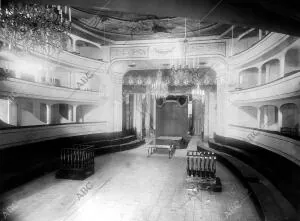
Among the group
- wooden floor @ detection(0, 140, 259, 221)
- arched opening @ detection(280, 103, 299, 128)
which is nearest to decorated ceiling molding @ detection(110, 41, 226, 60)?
arched opening @ detection(280, 103, 299, 128)

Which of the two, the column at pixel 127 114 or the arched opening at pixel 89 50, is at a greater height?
the arched opening at pixel 89 50

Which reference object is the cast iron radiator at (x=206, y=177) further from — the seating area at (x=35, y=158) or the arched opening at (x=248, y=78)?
the arched opening at (x=248, y=78)

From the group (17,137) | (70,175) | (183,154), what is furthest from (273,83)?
(17,137)

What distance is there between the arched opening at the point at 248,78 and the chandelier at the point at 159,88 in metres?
4.82

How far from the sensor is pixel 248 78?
13.1 meters

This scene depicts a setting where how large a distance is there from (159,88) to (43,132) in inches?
317

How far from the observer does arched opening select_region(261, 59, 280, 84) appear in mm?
11157

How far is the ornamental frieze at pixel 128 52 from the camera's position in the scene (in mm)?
12953

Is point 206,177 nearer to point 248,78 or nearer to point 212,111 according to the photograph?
point 248,78

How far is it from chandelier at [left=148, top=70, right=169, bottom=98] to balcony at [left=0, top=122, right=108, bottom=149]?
12.9 ft

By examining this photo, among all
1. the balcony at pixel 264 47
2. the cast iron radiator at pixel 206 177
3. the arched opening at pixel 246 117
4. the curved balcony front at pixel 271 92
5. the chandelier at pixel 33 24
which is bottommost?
the cast iron radiator at pixel 206 177

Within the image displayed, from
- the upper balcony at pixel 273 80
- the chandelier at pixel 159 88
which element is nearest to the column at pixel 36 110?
the chandelier at pixel 159 88

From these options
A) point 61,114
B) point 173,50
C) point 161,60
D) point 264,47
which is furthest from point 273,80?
point 61,114

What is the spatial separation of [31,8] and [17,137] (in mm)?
6164
